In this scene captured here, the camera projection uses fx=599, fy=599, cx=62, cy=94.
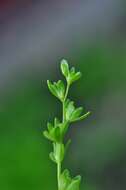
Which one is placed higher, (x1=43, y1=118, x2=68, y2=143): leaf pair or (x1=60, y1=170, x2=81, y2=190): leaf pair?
(x1=43, y1=118, x2=68, y2=143): leaf pair

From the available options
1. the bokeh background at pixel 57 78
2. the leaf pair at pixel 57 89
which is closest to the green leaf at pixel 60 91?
the leaf pair at pixel 57 89

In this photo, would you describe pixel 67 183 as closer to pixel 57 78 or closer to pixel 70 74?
pixel 70 74

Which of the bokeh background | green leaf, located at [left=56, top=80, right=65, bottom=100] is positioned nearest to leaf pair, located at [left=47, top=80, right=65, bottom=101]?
green leaf, located at [left=56, top=80, right=65, bottom=100]

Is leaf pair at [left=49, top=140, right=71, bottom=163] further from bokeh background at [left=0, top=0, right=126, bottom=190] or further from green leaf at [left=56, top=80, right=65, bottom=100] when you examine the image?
bokeh background at [left=0, top=0, right=126, bottom=190]

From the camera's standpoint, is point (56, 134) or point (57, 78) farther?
point (57, 78)

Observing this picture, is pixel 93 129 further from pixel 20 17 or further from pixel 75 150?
pixel 20 17

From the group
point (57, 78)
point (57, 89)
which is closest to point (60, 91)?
point (57, 89)

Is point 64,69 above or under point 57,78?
under

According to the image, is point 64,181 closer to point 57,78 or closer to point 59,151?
point 59,151
